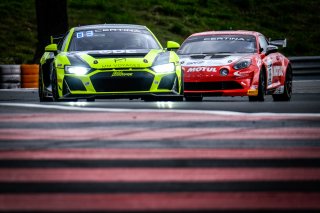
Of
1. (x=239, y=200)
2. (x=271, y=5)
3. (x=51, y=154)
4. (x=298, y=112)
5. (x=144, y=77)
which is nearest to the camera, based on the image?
(x=239, y=200)

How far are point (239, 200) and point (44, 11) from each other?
72.8 feet

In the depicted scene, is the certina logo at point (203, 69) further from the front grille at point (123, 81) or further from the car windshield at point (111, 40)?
the front grille at point (123, 81)

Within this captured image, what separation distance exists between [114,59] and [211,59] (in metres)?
2.83

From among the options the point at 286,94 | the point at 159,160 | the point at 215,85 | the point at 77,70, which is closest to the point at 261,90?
the point at 215,85

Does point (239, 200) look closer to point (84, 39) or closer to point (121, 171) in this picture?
point (121, 171)

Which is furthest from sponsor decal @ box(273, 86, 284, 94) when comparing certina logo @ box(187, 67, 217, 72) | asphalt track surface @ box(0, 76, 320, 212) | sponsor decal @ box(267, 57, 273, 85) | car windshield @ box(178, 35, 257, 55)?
asphalt track surface @ box(0, 76, 320, 212)

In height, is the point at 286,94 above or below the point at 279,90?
below

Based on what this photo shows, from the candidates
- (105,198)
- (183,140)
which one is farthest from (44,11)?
(105,198)

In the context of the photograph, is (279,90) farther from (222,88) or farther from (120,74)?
(120,74)

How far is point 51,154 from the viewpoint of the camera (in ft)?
27.2

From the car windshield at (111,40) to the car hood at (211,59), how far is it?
108 cm

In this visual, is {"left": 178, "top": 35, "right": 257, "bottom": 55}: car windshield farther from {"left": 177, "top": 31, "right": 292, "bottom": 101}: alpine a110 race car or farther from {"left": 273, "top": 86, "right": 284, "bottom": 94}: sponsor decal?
{"left": 273, "top": 86, "right": 284, "bottom": 94}: sponsor decal

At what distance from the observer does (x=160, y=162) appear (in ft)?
25.9

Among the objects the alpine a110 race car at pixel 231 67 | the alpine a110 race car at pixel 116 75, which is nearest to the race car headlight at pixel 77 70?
the alpine a110 race car at pixel 116 75
